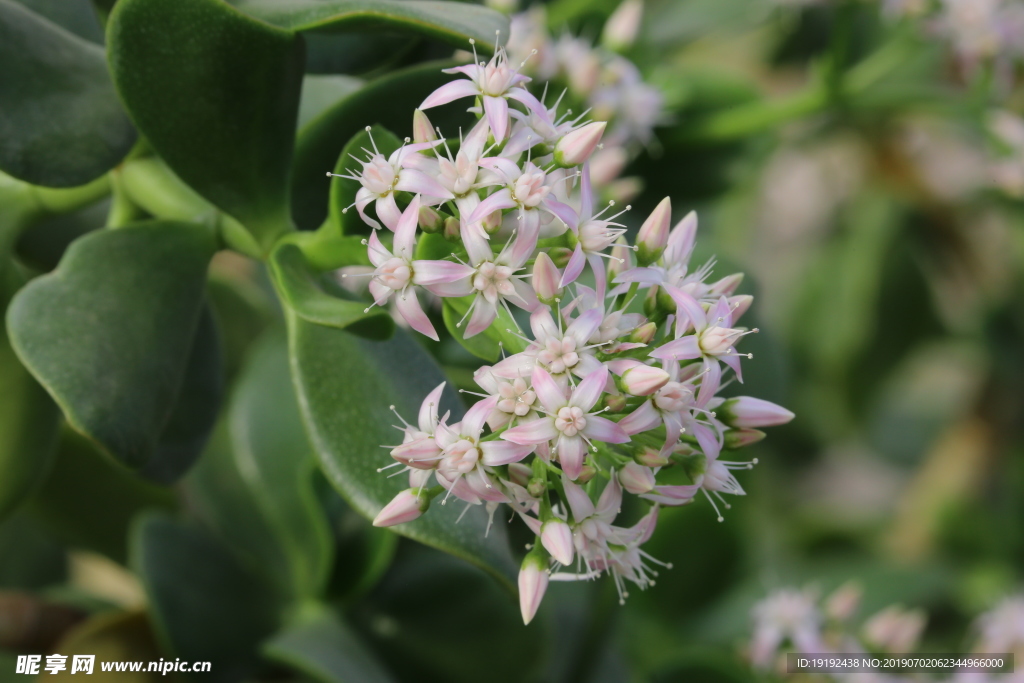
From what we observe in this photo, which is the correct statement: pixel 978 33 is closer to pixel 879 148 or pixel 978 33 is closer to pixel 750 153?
pixel 750 153

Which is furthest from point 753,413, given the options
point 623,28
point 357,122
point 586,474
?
point 623,28

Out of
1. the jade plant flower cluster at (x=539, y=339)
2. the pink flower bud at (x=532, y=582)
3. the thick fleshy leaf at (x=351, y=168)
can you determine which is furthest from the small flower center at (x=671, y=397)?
the thick fleshy leaf at (x=351, y=168)

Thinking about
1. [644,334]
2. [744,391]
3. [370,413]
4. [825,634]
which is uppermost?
[644,334]

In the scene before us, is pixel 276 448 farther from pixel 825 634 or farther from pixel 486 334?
pixel 825 634

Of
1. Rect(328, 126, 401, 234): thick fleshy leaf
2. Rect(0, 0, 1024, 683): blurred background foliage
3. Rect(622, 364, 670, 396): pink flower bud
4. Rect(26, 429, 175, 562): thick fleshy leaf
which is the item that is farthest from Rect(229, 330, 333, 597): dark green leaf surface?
Rect(622, 364, 670, 396): pink flower bud

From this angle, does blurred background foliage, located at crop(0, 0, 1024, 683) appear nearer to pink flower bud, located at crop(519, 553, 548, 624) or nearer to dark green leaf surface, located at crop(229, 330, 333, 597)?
dark green leaf surface, located at crop(229, 330, 333, 597)

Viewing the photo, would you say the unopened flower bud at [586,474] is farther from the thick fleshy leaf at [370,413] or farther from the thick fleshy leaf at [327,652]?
the thick fleshy leaf at [327,652]

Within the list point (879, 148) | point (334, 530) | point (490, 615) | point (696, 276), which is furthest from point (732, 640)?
Result: point (879, 148)
